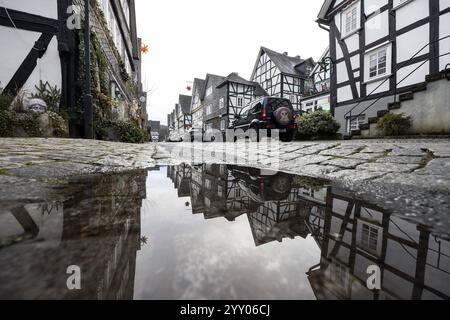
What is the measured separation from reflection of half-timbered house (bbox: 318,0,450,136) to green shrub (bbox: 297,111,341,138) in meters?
0.78

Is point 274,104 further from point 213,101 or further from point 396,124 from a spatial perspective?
point 213,101

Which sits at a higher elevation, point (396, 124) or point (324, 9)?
point (324, 9)

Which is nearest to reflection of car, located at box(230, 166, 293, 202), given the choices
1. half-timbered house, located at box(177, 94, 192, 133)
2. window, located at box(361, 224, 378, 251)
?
window, located at box(361, 224, 378, 251)

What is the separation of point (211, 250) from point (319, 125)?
9.04 metres

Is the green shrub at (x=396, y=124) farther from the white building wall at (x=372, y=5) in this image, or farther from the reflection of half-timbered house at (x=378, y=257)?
the reflection of half-timbered house at (x=378, y=257)

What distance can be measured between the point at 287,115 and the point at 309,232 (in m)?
8.69

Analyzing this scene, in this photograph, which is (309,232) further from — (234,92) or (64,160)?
(234,92)

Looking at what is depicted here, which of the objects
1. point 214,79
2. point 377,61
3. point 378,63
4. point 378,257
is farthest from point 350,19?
point 214,79

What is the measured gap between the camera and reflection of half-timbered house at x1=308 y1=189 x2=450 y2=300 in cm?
68

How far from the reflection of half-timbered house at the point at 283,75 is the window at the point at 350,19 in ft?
37.5

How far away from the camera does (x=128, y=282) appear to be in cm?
69

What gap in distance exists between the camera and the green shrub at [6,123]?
203 inches

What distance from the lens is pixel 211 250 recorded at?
2.96 feet
